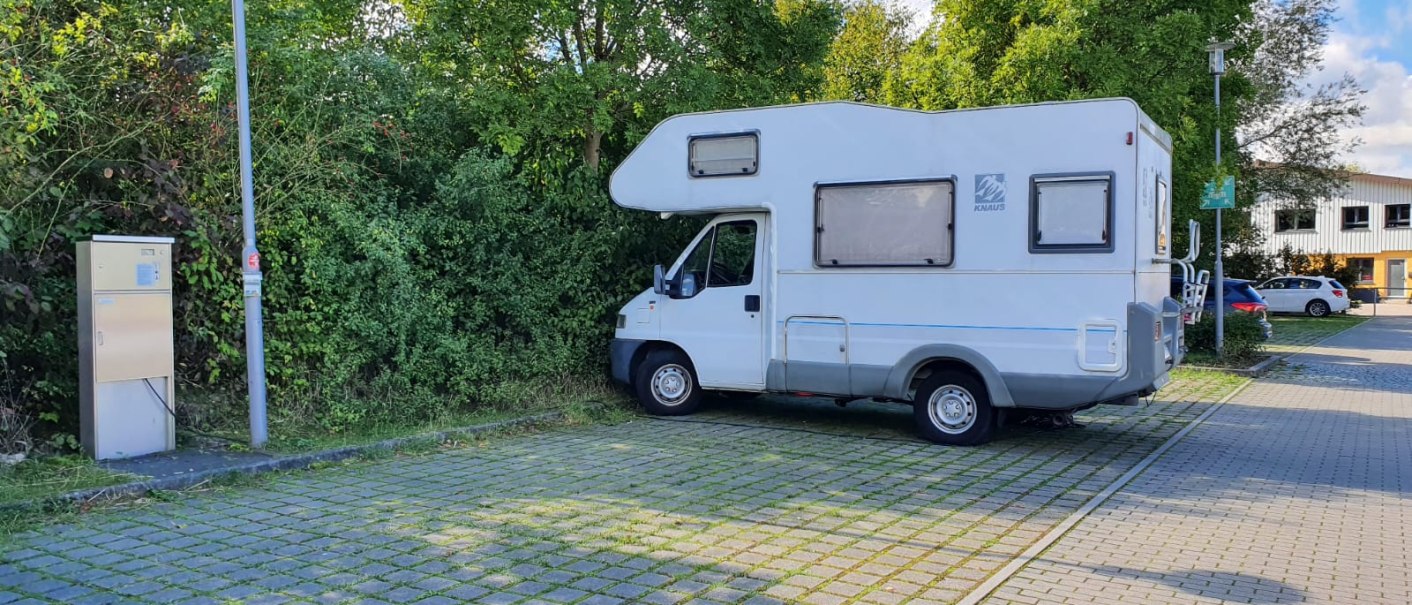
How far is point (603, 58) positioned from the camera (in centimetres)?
1223

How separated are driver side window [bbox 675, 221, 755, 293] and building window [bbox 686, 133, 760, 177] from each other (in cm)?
55

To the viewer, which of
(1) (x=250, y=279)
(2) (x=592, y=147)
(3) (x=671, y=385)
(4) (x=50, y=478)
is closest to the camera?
(4) (x=50, y=478)

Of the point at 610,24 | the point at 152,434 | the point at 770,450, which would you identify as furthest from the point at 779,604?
the point at 610,24

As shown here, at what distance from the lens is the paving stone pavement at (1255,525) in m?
4.86

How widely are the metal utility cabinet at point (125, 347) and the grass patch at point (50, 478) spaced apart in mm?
281

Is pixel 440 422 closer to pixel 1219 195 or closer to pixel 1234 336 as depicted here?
pixel 1219 195

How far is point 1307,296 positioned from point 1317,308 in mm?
561

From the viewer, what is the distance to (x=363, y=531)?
5.71 metres

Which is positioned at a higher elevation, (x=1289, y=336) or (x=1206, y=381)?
(x=1289, y=336)

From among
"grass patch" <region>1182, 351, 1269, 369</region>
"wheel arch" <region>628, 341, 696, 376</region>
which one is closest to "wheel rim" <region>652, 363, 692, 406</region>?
"wheel arch" <region>628, 341, 696, 376</region>

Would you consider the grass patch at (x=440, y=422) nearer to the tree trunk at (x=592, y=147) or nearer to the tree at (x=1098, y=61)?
the tree trunk at (x=592, y=147)

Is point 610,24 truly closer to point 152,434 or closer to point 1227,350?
point 152,434

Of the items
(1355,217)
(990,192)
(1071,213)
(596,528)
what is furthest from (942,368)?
(1355,217)

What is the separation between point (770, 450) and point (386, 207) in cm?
433
